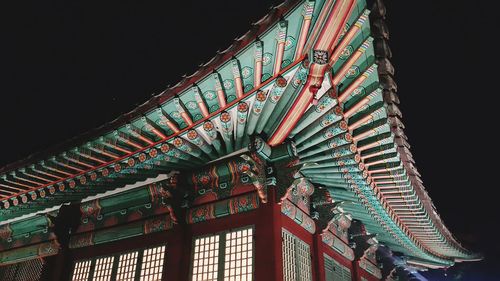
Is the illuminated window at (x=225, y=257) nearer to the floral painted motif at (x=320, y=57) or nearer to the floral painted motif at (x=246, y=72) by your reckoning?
the floral painted motif at (x=246, y=72)

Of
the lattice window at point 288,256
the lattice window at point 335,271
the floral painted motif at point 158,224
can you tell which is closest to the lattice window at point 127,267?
the floral painted motif at point 158,224

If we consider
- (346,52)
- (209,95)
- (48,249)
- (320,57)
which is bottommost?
(48,249)

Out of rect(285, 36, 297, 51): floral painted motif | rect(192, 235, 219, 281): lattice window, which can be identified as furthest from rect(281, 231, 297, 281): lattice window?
rect(285, 36, 297, 51): floral painted motif

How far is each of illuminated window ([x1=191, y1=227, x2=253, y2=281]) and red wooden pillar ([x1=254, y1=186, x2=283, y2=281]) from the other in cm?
24

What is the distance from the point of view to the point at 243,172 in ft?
29.5

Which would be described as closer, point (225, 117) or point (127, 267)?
point (225, 117)

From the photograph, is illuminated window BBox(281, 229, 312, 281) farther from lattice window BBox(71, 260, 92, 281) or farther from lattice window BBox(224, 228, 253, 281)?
lattice window BBox(71, 260, 92, 281)

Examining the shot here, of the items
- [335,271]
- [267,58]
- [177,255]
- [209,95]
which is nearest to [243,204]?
[177,255]

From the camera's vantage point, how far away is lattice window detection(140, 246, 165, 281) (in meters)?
9.56

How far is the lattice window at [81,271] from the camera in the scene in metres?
10.9

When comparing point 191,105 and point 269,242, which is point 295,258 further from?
point 191,105

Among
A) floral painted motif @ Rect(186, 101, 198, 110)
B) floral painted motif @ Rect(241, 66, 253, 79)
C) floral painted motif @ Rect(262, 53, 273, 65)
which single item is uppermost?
floral painted motif @ Rect(262, 53, 273, 65)

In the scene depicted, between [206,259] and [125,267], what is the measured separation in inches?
106

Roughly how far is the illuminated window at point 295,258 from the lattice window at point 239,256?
72cm
